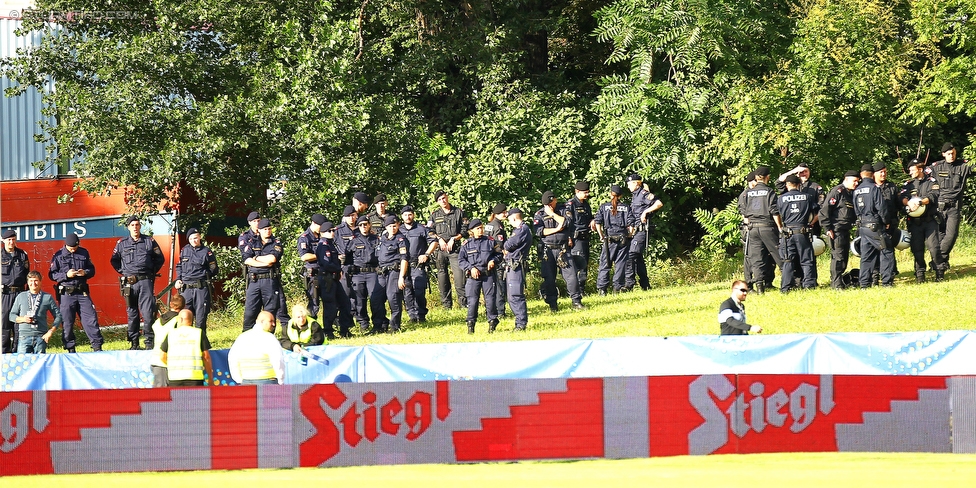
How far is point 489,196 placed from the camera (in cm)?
2542

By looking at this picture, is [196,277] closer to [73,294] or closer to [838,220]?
[73,294]

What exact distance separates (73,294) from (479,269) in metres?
6.76

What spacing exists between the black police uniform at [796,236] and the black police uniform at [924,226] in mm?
1700

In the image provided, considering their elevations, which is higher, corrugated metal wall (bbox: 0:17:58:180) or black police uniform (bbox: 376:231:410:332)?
corrugated metal wall (bbox: 0:17:58:180)

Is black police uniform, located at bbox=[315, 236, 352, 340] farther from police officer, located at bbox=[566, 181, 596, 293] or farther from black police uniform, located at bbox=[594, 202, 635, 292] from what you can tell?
black police uniform, located at bbox=[594, 202, 635, 292]

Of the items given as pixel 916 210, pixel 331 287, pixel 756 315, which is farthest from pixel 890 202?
pixel 331 287

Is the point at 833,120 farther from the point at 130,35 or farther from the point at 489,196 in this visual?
the point at 130,35

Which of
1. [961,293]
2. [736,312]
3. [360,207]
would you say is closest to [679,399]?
[736,312]

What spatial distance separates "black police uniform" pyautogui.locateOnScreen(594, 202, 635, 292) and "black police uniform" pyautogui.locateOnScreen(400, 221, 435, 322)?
3607 millimetres

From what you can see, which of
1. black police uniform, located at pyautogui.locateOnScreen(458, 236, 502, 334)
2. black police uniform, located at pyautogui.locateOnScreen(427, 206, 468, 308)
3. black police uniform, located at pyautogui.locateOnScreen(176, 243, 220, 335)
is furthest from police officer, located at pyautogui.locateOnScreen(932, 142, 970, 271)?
black police uniform, located at pyautogui.locateOnScreen(176, 243, 220, 335)

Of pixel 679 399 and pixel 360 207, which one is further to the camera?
pixel 360 207

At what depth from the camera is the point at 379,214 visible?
66.0 ft

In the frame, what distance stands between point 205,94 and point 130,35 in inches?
82.9

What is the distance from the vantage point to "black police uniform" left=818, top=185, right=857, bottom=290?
18703mm
